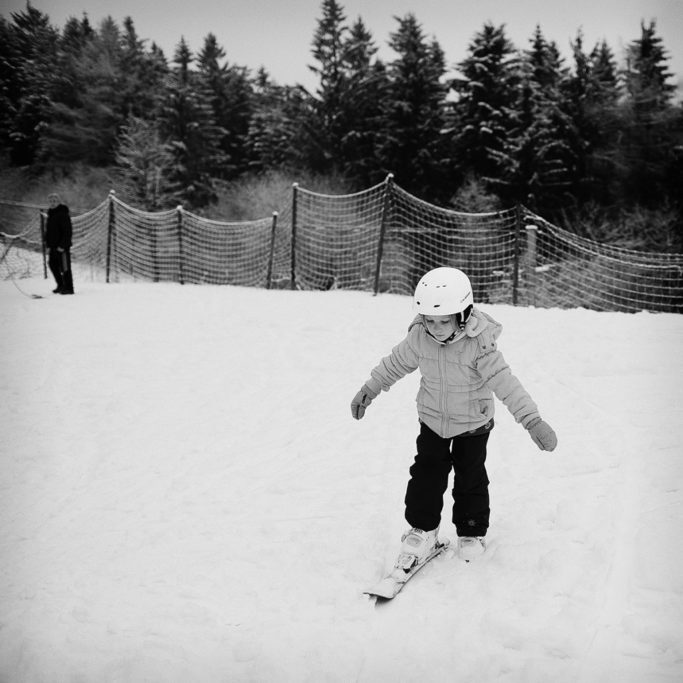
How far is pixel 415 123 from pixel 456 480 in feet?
85.8

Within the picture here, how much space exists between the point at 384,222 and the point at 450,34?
938 inches

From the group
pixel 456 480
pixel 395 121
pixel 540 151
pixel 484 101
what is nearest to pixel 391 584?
pixel 456 480

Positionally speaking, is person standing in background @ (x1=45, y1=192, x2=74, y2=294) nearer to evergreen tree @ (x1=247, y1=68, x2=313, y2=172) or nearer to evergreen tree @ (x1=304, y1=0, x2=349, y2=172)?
evergreen tree @ (x1=304, y1=0, x2=349, y2=172)

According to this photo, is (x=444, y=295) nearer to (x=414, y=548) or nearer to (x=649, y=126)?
(x=414, y=548)

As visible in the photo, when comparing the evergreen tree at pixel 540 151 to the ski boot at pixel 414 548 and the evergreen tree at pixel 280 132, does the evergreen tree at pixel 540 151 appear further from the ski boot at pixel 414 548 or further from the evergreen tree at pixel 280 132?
the ski boot at pixel 414 548

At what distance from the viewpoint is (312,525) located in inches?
132

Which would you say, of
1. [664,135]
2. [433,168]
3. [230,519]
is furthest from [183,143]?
[230,519]

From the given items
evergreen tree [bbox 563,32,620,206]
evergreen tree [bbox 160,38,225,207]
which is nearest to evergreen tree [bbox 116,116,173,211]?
evergreen tree [bbox 160,38,225,207]

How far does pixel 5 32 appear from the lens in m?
24.2

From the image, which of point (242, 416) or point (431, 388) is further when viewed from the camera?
point (242, 416)

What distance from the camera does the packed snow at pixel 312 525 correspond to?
2.32m

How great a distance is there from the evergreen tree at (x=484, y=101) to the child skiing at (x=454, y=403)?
23.6m

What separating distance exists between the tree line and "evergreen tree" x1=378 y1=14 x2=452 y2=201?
0.07 meters

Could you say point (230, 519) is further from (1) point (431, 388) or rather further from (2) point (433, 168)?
(2) point (433, 168)
